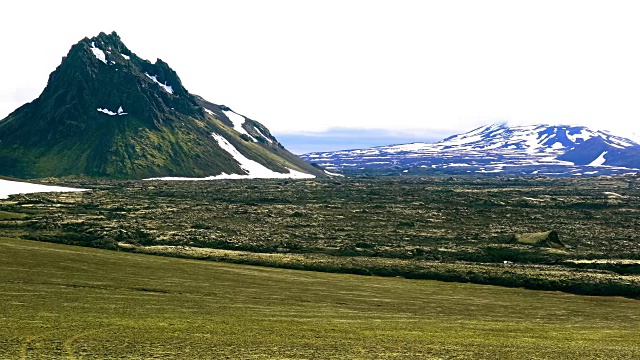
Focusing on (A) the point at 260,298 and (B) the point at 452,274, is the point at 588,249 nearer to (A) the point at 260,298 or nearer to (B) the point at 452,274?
(B) the point at 452,274

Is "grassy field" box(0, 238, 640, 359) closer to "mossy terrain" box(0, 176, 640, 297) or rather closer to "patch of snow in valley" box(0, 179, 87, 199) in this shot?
"mossy terrain" box(0, 176, 640, 297)

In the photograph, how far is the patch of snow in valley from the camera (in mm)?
156000

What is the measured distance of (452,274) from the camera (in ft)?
208

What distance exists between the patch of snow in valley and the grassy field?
110353 mm

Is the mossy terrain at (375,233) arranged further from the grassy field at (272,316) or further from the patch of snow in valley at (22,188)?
the patch of snow in valley at (22,188)

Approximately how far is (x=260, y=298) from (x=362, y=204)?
110146 millimetres

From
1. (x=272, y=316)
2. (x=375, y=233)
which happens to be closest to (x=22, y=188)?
(x=375, y=233)

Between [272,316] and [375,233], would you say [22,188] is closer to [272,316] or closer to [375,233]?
[375,233]

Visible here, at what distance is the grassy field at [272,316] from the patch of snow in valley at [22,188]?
11035 centimetres

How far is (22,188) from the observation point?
168 metres

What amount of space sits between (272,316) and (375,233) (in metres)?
63.1

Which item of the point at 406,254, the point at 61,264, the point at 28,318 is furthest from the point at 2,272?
the point at 406,254

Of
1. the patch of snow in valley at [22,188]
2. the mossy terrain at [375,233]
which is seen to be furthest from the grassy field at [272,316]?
the patch of snow in valley at [22,188]

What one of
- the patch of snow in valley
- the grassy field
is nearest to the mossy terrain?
the grassy field
